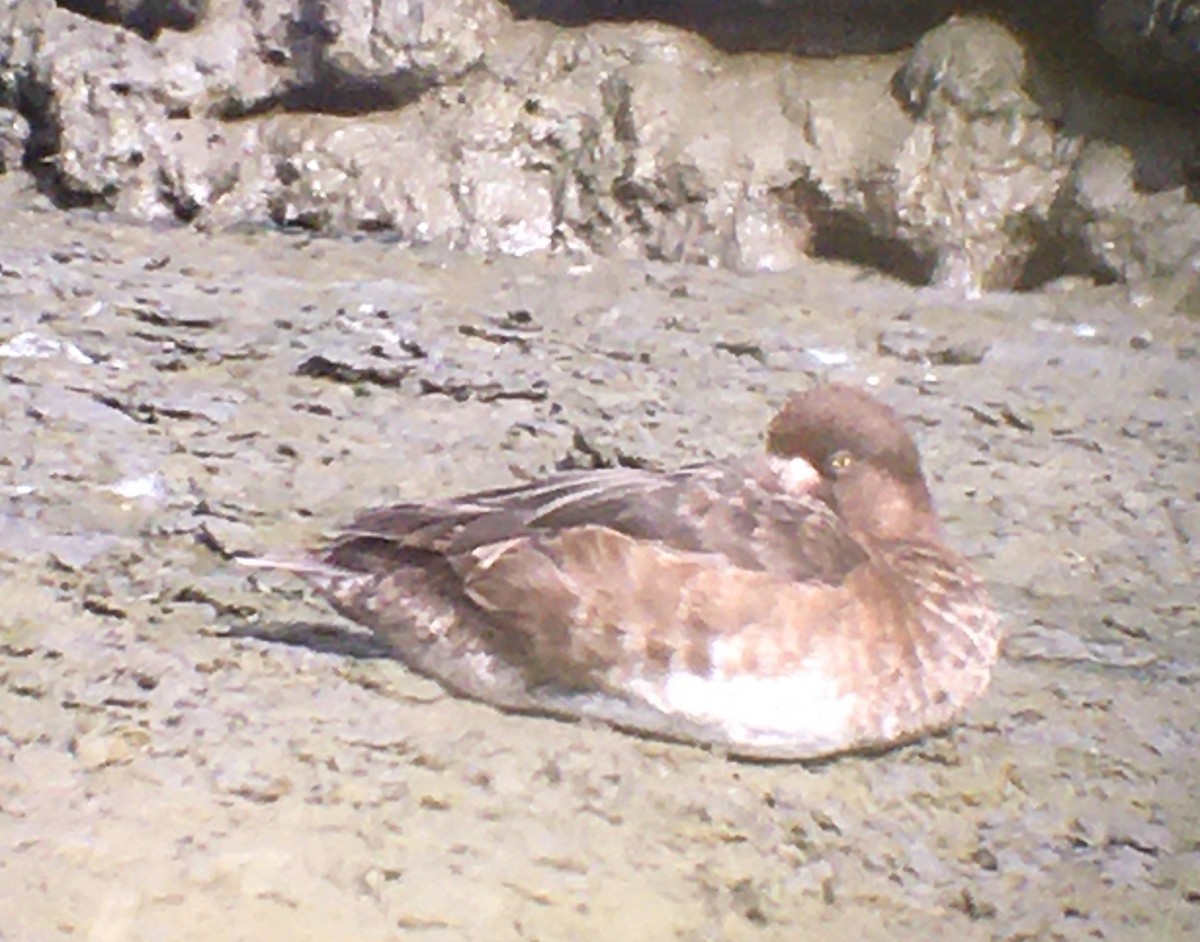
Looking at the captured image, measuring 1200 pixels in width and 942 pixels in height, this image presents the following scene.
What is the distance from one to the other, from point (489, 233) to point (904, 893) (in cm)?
366

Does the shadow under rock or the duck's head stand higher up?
the shadow under rock

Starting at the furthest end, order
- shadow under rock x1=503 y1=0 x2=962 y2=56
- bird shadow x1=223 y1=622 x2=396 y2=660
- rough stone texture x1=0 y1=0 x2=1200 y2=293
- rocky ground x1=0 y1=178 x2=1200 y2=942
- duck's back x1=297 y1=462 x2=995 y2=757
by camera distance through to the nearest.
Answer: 1. shadow under rock x1=503 y1=0 x2=962 y2=56
2. rough stone texture x1=0 y1=0 x2=1200 y2=293
3. bird shadow x1=223 y1=622 x2=396 y2=660
4. duck's back x1=297 y1=462 x2=995 y2=757
5. rocky ground x1=0 y1=178 x2=1200 y2=942

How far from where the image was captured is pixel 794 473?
312 cm

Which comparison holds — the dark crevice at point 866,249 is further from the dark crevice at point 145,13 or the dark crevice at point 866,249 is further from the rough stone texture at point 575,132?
the dark crevice at point 145,13

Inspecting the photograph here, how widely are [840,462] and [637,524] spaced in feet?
1.89

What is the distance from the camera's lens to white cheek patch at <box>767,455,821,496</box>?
3.10 m

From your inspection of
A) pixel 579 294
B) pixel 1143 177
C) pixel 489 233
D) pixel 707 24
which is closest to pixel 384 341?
pixel 579 294

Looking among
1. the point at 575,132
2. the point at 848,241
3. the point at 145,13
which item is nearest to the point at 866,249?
the point at 848,241

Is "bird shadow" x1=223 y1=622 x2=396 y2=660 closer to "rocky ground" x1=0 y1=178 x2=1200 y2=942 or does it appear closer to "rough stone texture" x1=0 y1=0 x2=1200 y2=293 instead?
"rocky ground" x1=0 y1=178 x2=1200 y2=942

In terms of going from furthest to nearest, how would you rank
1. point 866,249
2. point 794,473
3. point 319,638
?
point 866,249
point 794,473
point 319,638

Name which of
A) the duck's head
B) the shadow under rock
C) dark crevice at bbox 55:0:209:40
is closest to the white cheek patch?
the duck's head

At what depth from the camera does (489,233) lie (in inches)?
223

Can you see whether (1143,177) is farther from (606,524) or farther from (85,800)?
(85,800)

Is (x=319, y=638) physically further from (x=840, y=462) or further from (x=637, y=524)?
(x=840, y=462)
